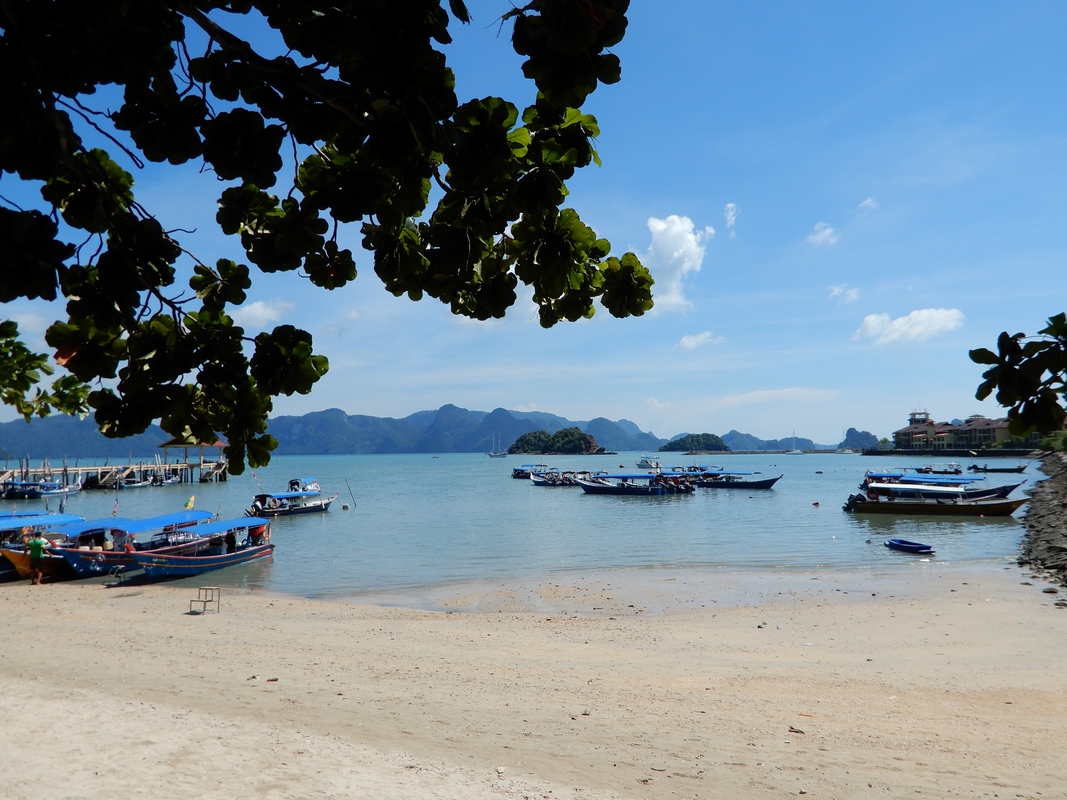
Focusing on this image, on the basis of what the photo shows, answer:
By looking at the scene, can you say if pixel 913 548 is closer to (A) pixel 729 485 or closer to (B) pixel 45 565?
(B) pixel 45 565

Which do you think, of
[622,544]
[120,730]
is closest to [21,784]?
[120,730]

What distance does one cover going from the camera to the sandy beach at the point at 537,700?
22.8ft

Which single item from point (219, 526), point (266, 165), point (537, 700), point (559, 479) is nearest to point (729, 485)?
point (559, 479)

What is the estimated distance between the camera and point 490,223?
2.62 m

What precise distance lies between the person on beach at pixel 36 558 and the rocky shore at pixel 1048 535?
30.7 meters

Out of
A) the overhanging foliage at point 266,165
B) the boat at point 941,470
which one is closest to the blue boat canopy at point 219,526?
the overhanging foliage at point 266,165

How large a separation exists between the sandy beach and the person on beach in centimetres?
355

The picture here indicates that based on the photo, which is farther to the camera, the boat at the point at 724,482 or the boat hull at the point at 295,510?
the boat at the point at 724,482

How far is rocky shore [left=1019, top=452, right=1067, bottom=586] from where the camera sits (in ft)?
75.5

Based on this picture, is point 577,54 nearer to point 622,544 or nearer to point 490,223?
point 490,223

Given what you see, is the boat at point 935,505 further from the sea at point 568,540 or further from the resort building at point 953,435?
the resort building at point 953,435

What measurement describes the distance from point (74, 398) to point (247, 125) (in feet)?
11.4

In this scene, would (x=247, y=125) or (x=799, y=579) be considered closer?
(x=247, y=125)

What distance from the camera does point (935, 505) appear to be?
41.5 meters
